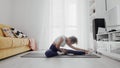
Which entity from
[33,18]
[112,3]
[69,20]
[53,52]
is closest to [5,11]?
[33,18]

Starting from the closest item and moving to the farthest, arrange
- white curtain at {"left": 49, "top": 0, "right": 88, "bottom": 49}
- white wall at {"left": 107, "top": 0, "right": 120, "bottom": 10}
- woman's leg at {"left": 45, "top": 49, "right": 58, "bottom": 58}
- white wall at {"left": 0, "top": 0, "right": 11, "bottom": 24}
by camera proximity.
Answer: woman's leg at {"left": 45, "top": 49, "right": 58, "bottom": 58} < white wall at {"left": 107, "top": 0, "right": 120, "bottom": 10} < white wall at {"left": 0, "top": 0, "right": 11, "bottom": 24} < white curtain at {"left": 49, "top": 0, "right": 88, "bottom": 49}

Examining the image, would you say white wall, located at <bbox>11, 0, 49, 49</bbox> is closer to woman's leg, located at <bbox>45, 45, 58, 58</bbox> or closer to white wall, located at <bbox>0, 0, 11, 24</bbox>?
white wall, located at <bbox>0, 0, 11, 24</bbox>

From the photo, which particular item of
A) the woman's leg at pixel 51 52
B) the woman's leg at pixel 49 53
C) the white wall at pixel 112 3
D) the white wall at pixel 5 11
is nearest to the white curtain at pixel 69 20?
the white wall at pixel 5 11

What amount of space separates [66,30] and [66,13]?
2.03ft

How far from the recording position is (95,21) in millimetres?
4742

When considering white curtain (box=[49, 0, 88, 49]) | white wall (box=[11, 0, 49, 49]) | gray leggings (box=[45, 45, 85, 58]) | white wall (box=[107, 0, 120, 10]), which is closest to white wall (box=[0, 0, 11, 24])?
white wall (box=[11, 0, 49, 49])

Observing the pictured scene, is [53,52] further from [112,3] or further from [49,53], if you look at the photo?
[112,3]

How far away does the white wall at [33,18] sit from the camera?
612 cm

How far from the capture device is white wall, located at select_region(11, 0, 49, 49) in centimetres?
612

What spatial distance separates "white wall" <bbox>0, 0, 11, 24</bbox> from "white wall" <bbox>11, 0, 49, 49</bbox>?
0.30m

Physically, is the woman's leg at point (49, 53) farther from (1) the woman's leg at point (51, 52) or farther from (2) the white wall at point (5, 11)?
(2) the white wall at point (5, 11)

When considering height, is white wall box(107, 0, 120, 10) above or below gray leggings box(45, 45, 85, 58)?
above

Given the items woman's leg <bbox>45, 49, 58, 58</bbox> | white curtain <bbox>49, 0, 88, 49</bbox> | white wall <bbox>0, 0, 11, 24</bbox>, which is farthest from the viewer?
white curtain <bbox>49, 0, 88, 49</bbox>

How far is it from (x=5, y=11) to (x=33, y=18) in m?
1.07
